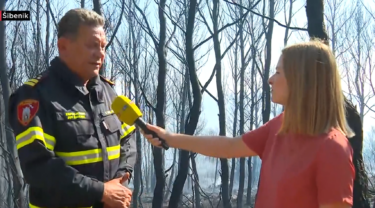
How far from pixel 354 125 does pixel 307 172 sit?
6.78 feet

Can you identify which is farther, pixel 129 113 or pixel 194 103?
pixel 194 103

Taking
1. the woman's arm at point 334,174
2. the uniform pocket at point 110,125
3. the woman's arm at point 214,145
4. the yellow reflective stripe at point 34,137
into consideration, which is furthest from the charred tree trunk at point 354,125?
the yellow reflective stripe at point 34,137

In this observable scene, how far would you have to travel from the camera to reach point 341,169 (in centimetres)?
181

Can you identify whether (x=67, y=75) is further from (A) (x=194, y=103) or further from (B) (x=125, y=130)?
(A) (x=194, y=103)

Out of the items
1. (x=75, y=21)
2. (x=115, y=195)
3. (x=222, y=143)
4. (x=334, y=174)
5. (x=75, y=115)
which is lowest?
(x=115, y=195)

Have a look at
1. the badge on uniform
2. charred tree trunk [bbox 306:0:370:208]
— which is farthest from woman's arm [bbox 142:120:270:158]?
charred tree trunk [bbox 306:0:370:208]

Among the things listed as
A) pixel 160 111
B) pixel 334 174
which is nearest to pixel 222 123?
pixel 160 111

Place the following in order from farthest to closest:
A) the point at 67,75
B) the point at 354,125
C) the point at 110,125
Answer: the point at 354,125
the point at 110,125
the point at 67,75

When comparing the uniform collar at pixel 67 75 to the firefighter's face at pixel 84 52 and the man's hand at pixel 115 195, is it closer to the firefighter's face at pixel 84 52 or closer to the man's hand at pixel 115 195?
the firefighter's face at pixel 84 52

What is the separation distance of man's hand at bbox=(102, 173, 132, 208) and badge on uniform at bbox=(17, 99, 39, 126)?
45cm

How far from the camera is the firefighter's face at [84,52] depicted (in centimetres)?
248

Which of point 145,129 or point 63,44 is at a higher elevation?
point 63,44

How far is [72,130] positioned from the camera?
7.78 ft

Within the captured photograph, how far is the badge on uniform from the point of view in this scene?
229 cm
